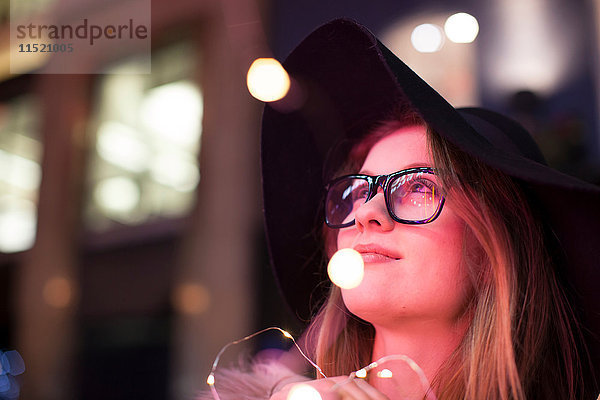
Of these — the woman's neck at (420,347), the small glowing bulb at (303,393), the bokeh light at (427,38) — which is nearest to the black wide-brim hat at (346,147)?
the woman's neck at (420,347)

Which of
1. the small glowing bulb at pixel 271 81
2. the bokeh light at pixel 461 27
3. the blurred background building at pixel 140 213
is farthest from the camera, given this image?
the blurred background building at pixel 140 213

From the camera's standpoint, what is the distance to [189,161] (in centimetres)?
303

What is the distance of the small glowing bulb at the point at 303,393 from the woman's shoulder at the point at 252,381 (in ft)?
0.45

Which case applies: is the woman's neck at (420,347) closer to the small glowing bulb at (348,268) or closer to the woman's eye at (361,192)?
the small glowing bulb at (348,268)

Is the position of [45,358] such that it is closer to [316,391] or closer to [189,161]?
[189,161]

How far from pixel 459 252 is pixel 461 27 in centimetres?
78

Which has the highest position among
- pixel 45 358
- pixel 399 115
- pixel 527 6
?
pixel 527 6

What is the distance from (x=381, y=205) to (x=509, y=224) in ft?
0.67

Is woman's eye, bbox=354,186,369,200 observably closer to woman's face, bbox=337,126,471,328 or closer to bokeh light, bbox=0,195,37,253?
woman's face, bbox=337,126,471,328

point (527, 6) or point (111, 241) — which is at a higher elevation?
point (527, 6)

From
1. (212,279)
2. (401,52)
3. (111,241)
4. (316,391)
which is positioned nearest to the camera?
(316,391)

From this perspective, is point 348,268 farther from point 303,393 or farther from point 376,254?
point 303,393

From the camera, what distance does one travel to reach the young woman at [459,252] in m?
0.76

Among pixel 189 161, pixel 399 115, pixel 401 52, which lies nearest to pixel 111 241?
pixel 189 161
